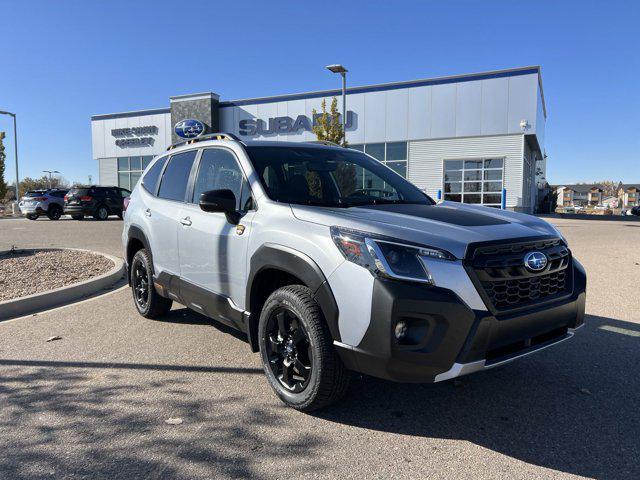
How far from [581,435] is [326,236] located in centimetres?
190

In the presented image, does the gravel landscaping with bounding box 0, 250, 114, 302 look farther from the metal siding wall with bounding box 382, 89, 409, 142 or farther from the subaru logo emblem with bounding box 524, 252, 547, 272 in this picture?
the metal siding wall with bounding box 382, 89, 409, 142

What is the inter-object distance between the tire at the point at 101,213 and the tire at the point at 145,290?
18.9 metres

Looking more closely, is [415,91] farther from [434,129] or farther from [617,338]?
[617,338]

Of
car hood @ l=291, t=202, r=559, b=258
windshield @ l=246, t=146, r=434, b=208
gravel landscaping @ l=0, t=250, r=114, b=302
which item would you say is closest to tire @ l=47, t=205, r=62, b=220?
gravel landscaping @ l=0, t=250, r=114, b=302

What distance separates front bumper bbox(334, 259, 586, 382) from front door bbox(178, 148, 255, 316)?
1263mm

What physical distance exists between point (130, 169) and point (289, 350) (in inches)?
1439

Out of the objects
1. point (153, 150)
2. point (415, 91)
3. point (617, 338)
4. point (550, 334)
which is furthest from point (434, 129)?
point (550, 334)

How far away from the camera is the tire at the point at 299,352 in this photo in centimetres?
284

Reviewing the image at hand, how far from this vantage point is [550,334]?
3.01 metres

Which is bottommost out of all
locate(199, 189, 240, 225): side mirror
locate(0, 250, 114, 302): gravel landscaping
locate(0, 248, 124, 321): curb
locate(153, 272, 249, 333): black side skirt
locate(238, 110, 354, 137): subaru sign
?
locate(0, 248, 124, 321): curb

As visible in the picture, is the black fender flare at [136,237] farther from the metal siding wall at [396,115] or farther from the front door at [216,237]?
the metal siding wall at [396,115]

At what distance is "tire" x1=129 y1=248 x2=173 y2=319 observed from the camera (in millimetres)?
5078

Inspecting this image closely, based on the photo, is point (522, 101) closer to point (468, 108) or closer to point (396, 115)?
point (468, 108)

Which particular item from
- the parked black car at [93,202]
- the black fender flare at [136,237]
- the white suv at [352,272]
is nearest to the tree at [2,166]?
the parked black car at [93,202]
